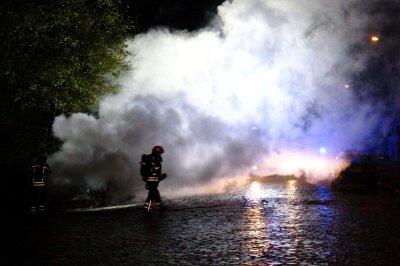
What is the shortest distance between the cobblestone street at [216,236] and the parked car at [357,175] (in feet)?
20.1

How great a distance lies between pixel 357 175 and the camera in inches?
781

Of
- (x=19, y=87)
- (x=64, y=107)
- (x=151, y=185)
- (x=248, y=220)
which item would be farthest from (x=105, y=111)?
(x=248, y=220)

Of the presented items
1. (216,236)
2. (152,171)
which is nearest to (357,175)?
(152,171)

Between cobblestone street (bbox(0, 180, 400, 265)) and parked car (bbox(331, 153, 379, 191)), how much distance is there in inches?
241

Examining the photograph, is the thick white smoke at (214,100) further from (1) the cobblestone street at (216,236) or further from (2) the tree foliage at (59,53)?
(1) the cobblestone street at (216,236)

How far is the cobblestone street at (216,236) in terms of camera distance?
22.2 ft

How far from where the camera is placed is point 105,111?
2036cm

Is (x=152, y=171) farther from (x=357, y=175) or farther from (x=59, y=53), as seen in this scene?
(x=357, y=175)

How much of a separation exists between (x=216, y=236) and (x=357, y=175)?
13107 millimetres

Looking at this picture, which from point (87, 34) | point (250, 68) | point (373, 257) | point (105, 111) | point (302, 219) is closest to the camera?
point (373, 257)

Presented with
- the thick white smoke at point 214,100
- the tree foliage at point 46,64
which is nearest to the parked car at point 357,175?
the thick white smoke at point 214,100

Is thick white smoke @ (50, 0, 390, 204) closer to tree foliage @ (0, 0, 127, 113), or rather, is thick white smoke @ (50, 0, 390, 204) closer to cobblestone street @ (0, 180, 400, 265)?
tree foliage @ (0, 0, 127, 113)

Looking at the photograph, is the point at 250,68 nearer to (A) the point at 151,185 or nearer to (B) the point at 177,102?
(B) the point at 177,102

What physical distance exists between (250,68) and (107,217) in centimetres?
1690
